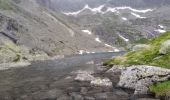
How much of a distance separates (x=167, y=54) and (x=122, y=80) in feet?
46.7

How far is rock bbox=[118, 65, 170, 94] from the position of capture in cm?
5028

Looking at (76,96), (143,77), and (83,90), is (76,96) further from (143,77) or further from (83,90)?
(143,77)

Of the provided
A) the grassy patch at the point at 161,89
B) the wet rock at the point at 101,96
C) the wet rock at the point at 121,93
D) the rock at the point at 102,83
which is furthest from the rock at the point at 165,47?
the wet rock at the point at 101,96

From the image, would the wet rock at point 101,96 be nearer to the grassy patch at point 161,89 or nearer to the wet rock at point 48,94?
the wet rock at point 48,94

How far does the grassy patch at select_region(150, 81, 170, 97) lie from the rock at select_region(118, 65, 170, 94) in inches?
67.5

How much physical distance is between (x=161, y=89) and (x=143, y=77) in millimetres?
5764

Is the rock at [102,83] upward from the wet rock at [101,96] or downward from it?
upward

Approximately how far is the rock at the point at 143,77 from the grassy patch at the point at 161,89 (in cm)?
171

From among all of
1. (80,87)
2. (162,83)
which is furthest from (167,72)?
(80,87)

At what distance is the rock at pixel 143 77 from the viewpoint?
50.3 meters

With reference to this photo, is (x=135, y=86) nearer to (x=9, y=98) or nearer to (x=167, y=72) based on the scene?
(x=167, y=72)

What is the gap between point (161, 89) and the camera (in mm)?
46344

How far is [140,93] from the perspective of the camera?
49906 mm

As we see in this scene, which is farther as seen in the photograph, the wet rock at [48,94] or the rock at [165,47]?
the rock at [165,47]
